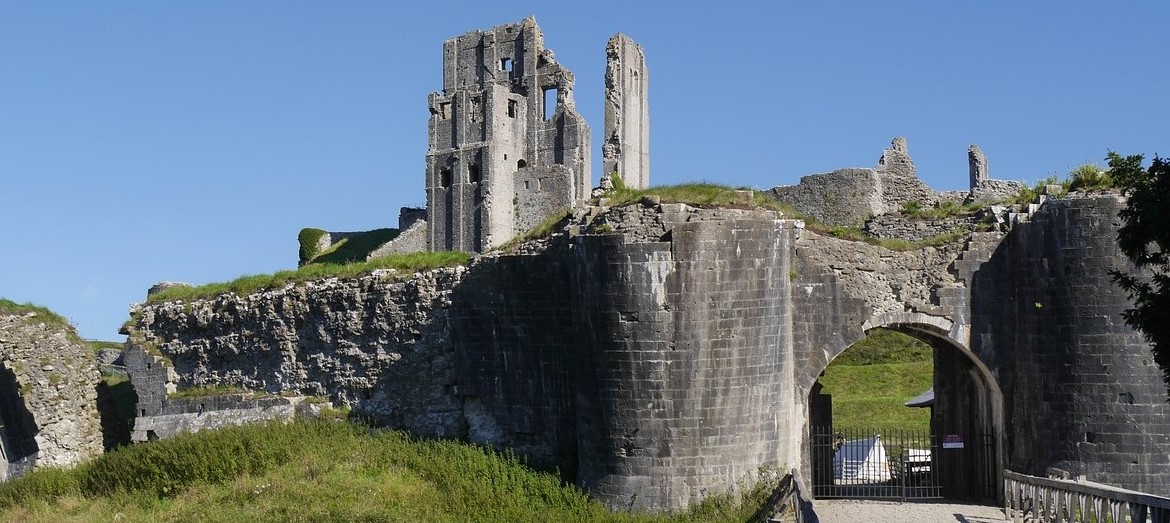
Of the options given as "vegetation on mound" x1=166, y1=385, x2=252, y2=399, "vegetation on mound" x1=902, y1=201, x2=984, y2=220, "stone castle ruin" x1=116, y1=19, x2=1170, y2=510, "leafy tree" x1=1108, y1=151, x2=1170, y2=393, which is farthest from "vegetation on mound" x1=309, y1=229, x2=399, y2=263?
"leafy tree" x1=1108, y1=151, x2=1170, y2=393

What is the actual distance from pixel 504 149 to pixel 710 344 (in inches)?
1855

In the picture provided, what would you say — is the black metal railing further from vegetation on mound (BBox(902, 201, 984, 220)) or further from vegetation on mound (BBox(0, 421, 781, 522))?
vegetation on mound (BBox(0, 421, 781, 522))

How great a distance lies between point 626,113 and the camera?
6525 cm

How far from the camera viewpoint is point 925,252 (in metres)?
19.5

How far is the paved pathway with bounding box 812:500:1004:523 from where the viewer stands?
17.8 m

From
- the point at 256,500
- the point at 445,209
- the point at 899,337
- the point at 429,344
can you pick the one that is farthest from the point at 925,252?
the point at 445,209

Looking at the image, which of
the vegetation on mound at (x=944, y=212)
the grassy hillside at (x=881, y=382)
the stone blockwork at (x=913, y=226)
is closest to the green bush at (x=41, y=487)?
the stone blockwork at (x=913, y=226)

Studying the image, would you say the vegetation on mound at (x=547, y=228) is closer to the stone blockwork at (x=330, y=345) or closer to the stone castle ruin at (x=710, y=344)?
the stone castle ruin at (x=710, y=344)

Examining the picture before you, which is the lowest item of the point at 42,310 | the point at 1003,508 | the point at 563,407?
the point at 1003,508

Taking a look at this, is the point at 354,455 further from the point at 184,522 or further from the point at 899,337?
the point at 899,337

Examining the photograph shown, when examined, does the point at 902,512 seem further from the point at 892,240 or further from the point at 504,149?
the point at 504,149

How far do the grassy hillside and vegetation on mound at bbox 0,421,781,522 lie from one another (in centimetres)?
Result: 1170

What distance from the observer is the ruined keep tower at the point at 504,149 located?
6225 centimetres

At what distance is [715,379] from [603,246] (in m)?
2.47
